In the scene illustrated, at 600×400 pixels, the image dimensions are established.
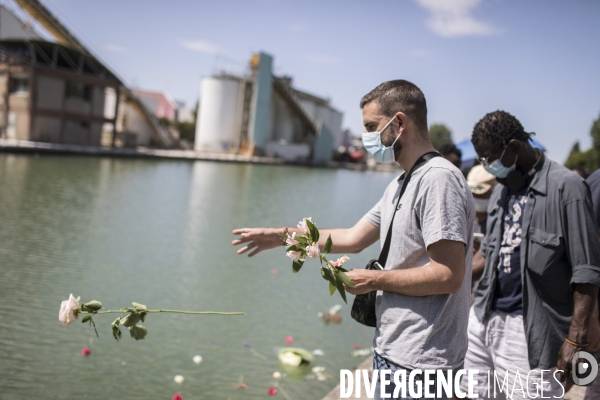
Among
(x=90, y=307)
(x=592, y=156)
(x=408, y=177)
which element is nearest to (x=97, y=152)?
(x=592, y=156)

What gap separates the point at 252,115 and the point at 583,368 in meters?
50.6

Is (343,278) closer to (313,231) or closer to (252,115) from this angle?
(313,231)

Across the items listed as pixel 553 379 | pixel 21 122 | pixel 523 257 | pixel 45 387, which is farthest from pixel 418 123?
pixel 21 122

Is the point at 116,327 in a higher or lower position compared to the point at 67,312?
lower

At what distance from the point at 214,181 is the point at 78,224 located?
13.9 metres

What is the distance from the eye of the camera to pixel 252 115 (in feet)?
172

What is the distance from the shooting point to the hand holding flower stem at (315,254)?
2.29m

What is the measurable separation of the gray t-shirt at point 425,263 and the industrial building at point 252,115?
1942 inches

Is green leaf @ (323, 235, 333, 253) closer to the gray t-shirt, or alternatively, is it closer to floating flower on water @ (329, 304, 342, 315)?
the gray t-shirt

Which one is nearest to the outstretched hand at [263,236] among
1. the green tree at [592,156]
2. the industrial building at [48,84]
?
the green tree at [592,156]

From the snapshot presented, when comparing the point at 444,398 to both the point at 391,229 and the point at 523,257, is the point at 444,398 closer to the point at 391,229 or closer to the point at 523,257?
the point at 391,229

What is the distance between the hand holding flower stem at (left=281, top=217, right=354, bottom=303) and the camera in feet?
7.50

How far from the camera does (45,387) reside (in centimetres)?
479

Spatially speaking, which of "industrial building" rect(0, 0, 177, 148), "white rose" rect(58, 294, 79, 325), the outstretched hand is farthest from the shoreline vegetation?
the outstretched hand
